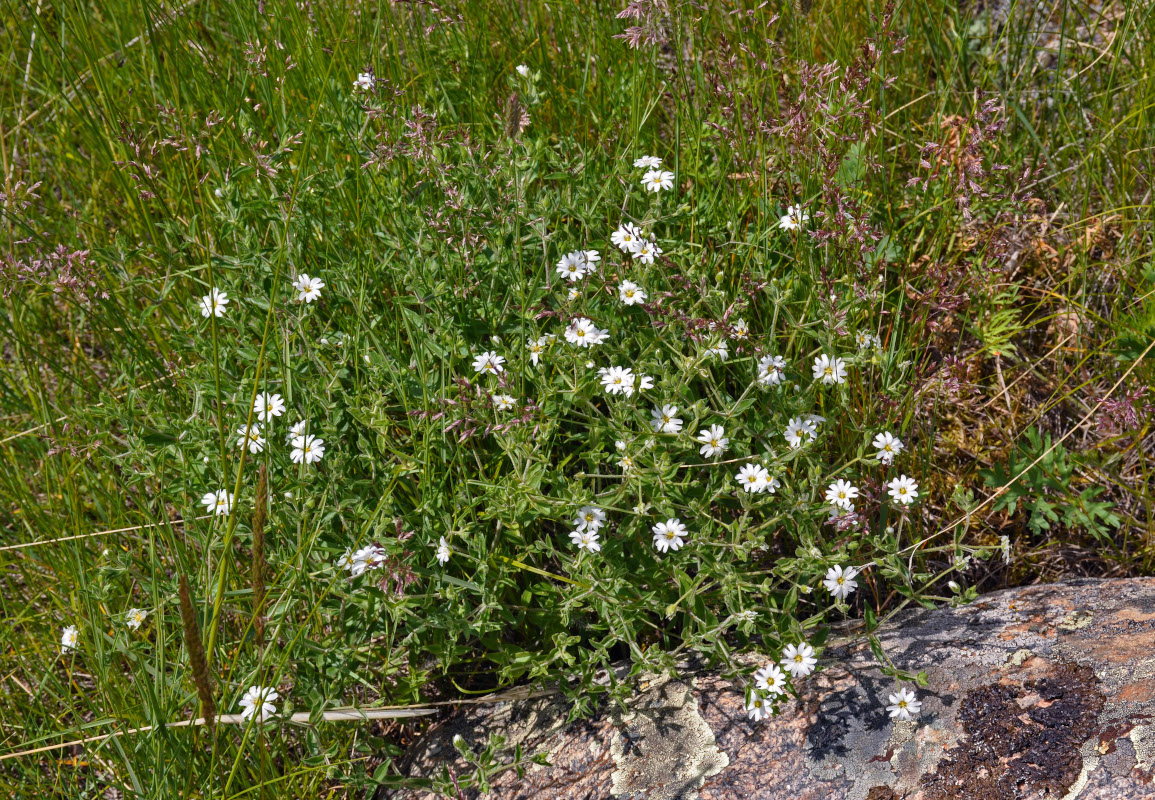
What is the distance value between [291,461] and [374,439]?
258 mm

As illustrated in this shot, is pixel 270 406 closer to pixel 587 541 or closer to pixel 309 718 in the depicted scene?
pixel 309 718

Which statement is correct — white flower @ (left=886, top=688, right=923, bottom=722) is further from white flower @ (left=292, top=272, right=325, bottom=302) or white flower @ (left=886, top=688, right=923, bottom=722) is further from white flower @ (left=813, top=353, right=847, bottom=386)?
white flower @ (left=292, top=272, right=325, bottom=302)

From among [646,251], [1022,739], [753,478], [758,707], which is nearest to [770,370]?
[753,478]

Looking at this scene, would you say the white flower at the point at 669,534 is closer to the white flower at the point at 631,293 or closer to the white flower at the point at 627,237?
the white flower at the point at 631,293

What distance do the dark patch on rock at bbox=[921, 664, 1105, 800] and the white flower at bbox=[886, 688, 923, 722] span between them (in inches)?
4.4

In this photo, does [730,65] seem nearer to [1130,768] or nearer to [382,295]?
[382,295]

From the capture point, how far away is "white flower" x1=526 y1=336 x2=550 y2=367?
266 centimetres

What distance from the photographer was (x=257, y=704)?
2209 millimetres

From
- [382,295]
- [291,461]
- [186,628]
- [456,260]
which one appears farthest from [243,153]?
[186,628]

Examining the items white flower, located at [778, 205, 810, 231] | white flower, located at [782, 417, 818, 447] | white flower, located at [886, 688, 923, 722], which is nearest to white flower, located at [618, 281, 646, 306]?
white flower, located at [778, 205, 810, 231]

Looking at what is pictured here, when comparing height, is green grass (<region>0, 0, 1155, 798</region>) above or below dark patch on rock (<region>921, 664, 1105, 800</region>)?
above

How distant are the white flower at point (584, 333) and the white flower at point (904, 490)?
3.10 feet

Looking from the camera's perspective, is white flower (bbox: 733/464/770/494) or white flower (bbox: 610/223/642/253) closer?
white flower (bbox: 733/464/770/494)

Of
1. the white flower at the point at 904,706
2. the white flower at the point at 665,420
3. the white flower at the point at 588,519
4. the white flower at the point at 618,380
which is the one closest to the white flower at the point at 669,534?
the white flower at the point at 588,519
